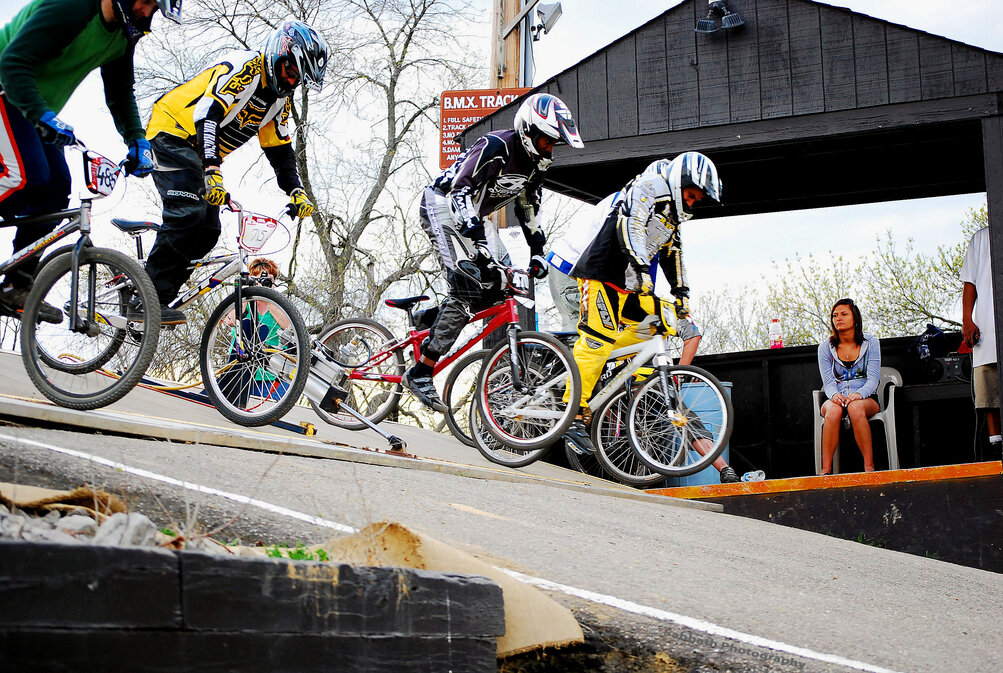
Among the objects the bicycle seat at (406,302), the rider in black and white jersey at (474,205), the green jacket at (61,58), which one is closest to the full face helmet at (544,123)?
the rider in black and white jersey at (474,205)

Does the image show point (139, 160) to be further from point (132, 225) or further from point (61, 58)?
point (61, 58)

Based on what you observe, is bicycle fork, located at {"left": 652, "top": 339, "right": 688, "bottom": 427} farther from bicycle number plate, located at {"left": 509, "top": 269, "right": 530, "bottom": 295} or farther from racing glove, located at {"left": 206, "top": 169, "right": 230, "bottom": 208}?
racing glove, located at {"left": 206, "top": 169, "right": 230, "bottom": 208}

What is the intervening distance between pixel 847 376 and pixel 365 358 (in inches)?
156

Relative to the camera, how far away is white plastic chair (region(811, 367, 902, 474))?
26.5 feet

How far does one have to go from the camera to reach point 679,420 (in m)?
6.32

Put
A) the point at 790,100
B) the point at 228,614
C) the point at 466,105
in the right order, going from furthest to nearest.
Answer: the point at 466,105, the point at 790,100, the point at 228,614

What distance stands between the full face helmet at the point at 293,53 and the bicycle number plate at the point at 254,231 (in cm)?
91

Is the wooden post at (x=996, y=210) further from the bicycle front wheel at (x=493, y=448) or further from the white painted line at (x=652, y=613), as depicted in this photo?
the white painted line at (x=652, y=613)

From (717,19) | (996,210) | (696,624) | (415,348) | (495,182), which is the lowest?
(696,624)

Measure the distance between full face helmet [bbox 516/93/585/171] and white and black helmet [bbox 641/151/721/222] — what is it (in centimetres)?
92

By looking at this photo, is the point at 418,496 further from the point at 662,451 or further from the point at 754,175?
the point at 754,175

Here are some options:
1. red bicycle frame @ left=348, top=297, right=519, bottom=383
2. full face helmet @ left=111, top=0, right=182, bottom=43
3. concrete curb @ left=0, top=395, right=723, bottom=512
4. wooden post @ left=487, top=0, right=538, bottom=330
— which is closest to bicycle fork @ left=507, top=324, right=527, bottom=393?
red bicycle frame @ left=348, top=297, right=519, bottom=383

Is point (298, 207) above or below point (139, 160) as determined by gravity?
below

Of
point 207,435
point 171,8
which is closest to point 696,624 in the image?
point 207,435
